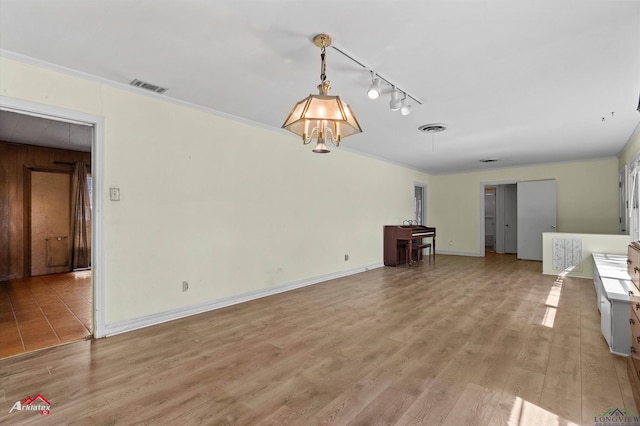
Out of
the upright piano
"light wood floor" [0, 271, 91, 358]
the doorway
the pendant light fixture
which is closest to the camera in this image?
the pendant light fixture

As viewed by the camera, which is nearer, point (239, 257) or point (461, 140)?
point (239, 257)

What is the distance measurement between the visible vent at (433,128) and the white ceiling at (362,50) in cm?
36

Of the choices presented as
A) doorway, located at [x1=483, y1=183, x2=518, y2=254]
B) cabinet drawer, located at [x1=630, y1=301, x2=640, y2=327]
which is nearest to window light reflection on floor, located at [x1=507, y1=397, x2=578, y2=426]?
cabinet drawer, located at [x1=630, y1=301, x2=640, y2=327]

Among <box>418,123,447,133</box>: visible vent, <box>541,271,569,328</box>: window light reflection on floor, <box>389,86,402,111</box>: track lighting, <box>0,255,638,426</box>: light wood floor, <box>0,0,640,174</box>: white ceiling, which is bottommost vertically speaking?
<box>541,271,569,328</box>: window light reflection on floor

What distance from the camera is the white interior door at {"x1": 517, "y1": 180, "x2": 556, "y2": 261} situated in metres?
7.47

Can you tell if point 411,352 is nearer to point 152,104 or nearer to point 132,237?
point 132,237

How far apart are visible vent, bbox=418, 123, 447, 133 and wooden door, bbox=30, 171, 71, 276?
698 cm

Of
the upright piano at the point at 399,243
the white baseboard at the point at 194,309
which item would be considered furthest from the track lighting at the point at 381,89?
the upright piano at the point at 399,243

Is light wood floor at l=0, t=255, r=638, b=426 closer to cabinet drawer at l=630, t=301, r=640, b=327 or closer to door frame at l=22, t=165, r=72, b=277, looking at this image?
cabinet drawer at l=630, t=301, r=640, b=327

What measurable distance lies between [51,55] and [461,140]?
5.52m

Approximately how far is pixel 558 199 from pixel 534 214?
0.61 meters

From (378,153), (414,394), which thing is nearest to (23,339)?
(414,394)

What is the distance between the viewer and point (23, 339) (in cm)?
288

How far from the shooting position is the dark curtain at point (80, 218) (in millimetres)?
6281
